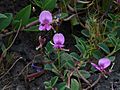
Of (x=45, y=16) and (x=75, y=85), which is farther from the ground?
(x=45, y=16)

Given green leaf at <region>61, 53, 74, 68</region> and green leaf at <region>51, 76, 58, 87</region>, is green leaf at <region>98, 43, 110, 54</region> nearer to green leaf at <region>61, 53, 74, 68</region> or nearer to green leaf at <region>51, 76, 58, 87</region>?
green leaf at <region>61, 53, 74, 68</region>

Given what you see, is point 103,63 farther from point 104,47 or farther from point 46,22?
point 46,22

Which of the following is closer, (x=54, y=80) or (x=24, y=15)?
(x=54, y=80)

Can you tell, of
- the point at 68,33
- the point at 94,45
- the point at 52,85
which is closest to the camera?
the point at 52,85

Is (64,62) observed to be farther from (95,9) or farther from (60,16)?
(95,9)

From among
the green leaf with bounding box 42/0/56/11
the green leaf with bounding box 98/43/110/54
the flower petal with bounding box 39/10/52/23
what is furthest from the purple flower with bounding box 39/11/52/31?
the green leaf with bounding box 98/43/110/54

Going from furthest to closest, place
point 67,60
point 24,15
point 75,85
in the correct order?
1. point 24,15
2. point 67,60
3. point 75,85

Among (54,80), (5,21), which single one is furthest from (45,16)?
(54,80)

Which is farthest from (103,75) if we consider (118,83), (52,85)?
(52,85)

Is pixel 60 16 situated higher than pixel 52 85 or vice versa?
pixel 60 16
